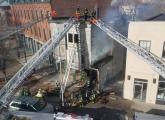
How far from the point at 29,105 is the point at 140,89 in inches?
421

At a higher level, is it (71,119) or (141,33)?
(141,33)

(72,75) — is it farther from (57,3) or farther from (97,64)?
(57,3)

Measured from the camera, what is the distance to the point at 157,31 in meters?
19.9

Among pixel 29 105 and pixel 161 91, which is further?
pixel 161 91

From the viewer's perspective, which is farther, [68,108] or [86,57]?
[86,57]

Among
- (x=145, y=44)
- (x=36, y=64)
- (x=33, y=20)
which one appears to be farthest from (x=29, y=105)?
(x=33, y=20)

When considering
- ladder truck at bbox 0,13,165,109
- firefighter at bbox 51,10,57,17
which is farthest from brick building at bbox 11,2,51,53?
ladder truck at bbox 0,13,165,109

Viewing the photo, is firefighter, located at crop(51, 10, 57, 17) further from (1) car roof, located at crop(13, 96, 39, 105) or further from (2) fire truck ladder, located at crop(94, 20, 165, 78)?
(1) car roof, located at crop(13, 96, 39, 105)

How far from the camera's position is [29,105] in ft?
58.5

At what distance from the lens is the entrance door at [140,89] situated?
2145 centimetres

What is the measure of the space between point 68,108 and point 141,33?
971cm

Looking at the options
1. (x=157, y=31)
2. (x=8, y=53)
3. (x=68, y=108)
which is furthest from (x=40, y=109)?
(x=8, y=53)

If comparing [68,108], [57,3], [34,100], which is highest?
[57,3]

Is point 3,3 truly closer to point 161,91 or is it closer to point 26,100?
point 26,100
